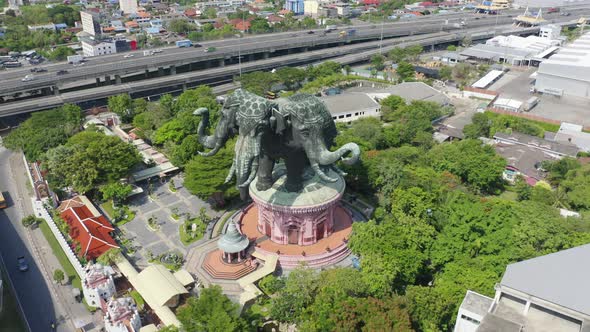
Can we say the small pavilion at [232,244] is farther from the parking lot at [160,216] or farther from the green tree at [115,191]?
the green tree at [115,191]

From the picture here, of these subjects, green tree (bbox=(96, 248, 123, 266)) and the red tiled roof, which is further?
the red tiled roof

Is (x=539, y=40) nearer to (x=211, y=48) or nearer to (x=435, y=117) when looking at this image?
(x=435, y=117)

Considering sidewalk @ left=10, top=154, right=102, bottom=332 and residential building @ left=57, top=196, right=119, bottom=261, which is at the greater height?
residential building @ left=57, top=196, right=119, bottom=261

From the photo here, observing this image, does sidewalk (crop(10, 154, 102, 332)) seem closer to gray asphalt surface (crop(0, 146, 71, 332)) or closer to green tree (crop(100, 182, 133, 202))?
gray asphalt surface (crop(0, 146, 71, 332))

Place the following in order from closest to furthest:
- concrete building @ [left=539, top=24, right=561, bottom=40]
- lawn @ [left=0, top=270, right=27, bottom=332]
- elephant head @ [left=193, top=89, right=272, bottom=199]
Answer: elephant head @ [left=193, top=89, right=272, bottom=199], lawn @ [left=0, top=270, right=27, bottom=332], concrete building @ [left=539, top=24, right=561, bottom=40]

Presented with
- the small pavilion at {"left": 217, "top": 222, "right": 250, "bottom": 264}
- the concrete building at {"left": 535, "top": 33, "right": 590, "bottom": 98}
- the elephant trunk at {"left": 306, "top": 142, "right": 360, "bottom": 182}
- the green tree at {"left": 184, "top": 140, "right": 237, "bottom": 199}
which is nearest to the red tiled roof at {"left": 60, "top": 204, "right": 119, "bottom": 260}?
the green tree at {"left": 184, "top": 140, "right": 237, "bottom": 199}

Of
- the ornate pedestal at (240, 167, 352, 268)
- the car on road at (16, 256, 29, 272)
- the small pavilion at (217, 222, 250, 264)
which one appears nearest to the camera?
the small pavilion at (217, 222, 250, 264)

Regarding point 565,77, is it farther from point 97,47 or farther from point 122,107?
point 97,47

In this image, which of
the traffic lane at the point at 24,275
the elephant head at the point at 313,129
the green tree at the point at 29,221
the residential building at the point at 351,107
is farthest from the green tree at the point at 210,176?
the residential building at the point at 351,107

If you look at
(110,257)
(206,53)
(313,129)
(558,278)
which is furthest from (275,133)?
(206,53)
